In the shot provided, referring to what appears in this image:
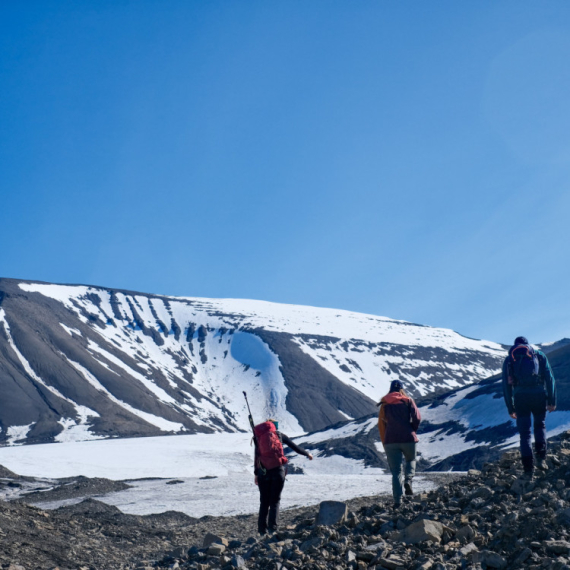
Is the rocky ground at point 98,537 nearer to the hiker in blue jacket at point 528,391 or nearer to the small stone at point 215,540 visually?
the small stone at point 215,540

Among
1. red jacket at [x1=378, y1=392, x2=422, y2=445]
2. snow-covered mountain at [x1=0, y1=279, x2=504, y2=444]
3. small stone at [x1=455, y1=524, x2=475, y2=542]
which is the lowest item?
small stone at [x1=455, y1=524, x2=475, y2=542]

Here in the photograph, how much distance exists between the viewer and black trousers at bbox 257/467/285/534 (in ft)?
A: 31.6

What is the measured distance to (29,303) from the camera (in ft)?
480

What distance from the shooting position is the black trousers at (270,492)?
379 inches

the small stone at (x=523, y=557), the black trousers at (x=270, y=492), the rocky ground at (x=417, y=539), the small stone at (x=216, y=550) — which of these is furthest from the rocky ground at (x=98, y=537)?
the small stone at (x=523, y=557)

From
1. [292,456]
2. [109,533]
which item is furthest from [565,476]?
Result: [292,456]

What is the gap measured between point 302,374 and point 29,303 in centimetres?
7174

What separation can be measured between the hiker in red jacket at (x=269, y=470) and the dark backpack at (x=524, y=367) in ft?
12.2

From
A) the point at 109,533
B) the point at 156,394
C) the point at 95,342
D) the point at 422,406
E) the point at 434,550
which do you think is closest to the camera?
the point at 434,550

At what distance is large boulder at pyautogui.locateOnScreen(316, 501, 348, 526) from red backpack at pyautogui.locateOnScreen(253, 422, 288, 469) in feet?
3.51

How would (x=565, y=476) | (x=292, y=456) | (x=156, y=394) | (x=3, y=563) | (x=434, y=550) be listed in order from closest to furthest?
(x=434, y=550) < (x=565, y=476) < (x=3, y=563) < (x=292, y=456) < (x=156, y=394)

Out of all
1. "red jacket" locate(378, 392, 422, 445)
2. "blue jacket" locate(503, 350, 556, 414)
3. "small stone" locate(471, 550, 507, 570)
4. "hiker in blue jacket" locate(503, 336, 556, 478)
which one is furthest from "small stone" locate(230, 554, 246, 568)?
"blue jacket" locate(503, 350, 556, 414)

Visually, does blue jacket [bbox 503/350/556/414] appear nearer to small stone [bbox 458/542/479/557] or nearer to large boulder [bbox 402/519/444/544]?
large boulder [bbox 402/519/444/544]

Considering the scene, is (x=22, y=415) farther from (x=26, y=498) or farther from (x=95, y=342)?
(x=26, y=498)
